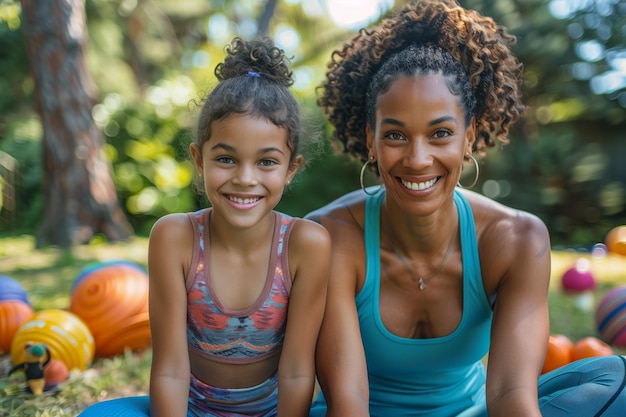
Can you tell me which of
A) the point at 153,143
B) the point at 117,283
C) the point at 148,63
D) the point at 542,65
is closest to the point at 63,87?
the point at 153,143

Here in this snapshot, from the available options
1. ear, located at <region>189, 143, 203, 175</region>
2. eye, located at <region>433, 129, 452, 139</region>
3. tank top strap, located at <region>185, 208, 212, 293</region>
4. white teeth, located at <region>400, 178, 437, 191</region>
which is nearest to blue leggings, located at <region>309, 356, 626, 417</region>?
white teeth, located at <region>400, 178, 437, 191</region>

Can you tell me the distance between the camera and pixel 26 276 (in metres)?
6.59

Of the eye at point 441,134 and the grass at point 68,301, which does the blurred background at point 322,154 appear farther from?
the eye at point 441,134

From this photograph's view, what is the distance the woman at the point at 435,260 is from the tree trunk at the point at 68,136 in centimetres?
660

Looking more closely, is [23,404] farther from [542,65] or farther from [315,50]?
[315,50]

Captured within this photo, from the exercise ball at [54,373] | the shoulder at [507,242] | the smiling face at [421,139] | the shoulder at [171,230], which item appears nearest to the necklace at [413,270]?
the shoulder at [507,242]

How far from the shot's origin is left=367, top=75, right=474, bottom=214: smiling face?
2303 millimetres

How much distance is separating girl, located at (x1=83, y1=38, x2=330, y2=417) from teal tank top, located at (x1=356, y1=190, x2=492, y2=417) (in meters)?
0.25

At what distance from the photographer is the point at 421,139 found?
231 cm

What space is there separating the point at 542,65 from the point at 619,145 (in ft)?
7.40

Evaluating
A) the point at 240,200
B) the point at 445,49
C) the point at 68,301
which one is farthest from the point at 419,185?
the point at 68,301

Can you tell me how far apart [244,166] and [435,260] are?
89 cm

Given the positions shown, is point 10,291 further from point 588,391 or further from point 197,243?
point 588,391

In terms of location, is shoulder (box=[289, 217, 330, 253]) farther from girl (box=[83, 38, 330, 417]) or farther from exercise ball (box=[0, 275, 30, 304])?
exercise ball (box=[0, 275, 30, 304])
